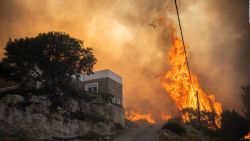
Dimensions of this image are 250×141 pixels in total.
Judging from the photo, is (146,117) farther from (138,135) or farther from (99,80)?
(138,135)

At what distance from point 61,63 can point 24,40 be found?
6219 mm

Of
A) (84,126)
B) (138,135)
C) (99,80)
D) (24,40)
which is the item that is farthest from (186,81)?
(24,40)

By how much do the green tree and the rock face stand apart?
13.4 ft

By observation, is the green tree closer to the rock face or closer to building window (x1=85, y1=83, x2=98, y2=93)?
the rock face

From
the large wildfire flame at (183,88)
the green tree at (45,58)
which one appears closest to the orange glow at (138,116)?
the large wildfire flame at (183,88)

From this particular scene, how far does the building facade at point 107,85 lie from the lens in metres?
55.0

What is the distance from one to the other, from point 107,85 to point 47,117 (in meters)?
23.8

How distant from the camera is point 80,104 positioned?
3947cm

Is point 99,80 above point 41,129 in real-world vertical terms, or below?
above

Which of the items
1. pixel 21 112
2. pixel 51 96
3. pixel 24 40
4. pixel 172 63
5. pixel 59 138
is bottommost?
pixel 59 138

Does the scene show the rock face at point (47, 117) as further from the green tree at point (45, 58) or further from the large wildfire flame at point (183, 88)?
the large wildfire flame at point (183, 88)

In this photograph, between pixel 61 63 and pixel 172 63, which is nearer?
pixel 61 63

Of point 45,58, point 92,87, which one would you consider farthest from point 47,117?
point 92,87

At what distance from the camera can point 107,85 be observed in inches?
2176
